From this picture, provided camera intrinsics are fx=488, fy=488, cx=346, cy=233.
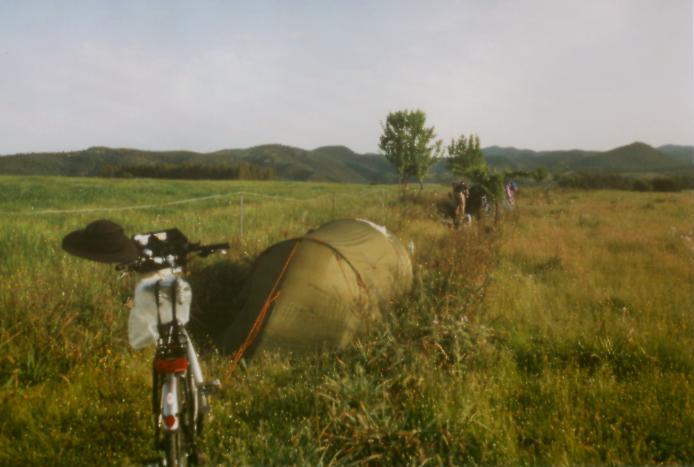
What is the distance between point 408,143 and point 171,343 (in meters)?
53.3

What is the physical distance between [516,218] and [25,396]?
14.0 meters

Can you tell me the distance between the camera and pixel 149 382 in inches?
186

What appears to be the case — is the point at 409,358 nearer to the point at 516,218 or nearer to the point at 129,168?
the point at 516,218

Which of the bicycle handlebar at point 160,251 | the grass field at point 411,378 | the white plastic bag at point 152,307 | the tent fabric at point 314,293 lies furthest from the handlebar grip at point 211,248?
Answer: the tent fabric at point 314,293

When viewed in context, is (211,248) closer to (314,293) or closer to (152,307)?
(152,307)

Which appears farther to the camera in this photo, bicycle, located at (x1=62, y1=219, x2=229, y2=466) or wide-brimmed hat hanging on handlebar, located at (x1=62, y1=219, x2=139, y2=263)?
wide-brimmed hat hanging on handlebar, located at (x1=62, y1=219, x2=139, y2=263)

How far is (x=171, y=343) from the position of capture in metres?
3.34

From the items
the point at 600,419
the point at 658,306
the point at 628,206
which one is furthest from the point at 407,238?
the point at 628,206

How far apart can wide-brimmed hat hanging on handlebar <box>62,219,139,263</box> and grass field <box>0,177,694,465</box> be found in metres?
1.58

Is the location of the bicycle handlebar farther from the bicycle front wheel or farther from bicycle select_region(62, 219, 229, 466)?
the bicycle front wheel

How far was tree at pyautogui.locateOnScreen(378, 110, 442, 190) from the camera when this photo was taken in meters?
54.1

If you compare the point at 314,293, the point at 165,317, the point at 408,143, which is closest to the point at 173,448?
the point at 165,317

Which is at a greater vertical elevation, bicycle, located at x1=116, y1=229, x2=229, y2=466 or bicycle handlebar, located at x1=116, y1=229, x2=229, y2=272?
bicycle handlebar, located at x1=116, y1=229, x2=229, y2=272

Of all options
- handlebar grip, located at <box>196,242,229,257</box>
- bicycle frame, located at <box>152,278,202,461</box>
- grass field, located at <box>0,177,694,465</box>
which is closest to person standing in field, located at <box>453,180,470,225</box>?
grass field, located at <box>0,177,694,465</box>
